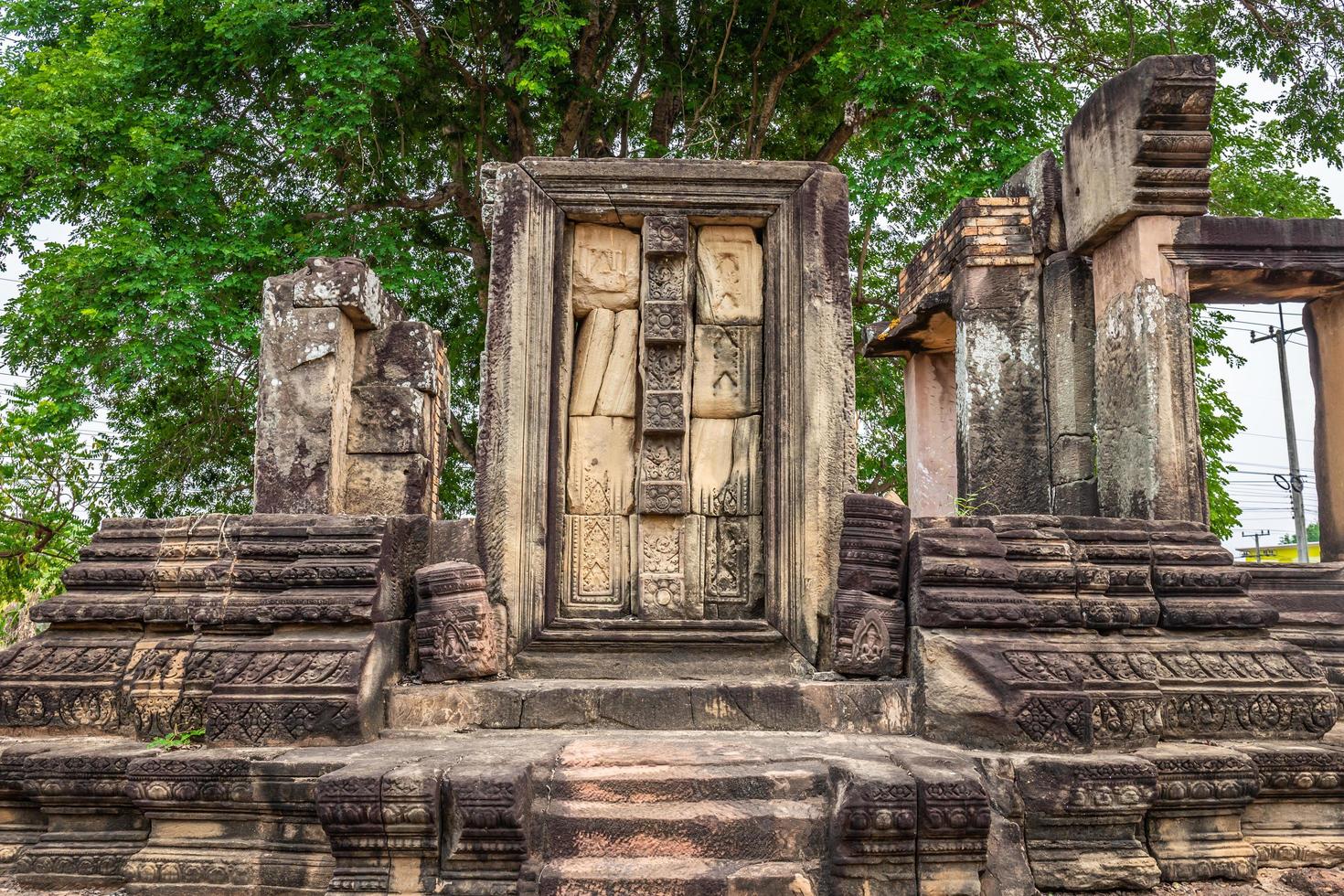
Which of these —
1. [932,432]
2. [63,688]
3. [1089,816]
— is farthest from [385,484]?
[1089,816]

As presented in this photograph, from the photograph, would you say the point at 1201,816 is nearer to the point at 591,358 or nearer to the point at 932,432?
the point at 591,358

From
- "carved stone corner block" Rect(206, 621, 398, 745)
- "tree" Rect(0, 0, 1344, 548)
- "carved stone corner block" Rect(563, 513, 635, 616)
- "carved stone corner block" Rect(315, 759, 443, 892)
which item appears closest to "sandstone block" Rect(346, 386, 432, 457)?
"tree" Rect(0, 0, 1344, 548)

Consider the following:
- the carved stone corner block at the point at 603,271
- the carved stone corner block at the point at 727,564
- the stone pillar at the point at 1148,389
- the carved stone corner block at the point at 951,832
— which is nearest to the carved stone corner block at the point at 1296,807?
the carved stone corner block at the point at 951,832

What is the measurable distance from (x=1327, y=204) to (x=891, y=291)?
19.0 ft

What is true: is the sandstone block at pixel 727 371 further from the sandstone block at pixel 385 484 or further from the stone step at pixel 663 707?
the sandstone block at pixel 385 484

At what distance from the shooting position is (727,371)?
475 cm

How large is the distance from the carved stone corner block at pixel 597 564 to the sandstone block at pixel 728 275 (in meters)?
1.17

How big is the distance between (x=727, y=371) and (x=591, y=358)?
0.71 meters

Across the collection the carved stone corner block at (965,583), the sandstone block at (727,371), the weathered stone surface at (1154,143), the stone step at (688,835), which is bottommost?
the stone step at (688,835)

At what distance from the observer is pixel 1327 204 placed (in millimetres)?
12406

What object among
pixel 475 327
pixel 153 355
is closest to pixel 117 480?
pixel 153 355

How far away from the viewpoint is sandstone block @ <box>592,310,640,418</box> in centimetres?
471

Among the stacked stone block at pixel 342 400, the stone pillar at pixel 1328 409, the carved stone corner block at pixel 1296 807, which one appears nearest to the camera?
the carved stone corner block at pixel 1296 807

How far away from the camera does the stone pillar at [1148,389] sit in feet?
22.8
